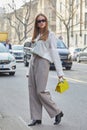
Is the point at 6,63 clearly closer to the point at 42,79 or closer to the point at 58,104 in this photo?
the point at 58,104

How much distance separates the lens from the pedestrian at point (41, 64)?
27.3ft

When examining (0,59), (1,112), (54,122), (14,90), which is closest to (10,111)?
(1,112)

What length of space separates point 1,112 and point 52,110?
80.9 inches

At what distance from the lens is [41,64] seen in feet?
27.4

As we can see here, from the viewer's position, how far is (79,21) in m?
79.8

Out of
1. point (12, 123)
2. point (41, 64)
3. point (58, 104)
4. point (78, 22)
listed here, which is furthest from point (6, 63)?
point (78, 22)

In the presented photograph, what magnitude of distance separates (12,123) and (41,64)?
1160 millimetres

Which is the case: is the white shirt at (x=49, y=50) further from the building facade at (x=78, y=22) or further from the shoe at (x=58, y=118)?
the building facade at (x=78, y=22)

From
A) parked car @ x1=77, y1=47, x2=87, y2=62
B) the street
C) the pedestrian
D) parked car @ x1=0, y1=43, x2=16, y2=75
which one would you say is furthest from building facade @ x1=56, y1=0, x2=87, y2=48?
the pedestrian

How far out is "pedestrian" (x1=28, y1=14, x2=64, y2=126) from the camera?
8.34 metres

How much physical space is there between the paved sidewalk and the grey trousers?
284 mm

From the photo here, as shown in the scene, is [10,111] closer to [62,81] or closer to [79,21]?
[62,81]

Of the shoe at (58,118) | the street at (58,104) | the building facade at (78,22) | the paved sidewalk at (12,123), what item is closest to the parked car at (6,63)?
the street at (58,104)

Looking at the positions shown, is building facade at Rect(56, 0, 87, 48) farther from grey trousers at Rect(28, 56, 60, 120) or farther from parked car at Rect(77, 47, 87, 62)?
grey trousers at Rect(28, 56, 60, 120)
